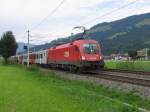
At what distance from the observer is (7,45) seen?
339ft

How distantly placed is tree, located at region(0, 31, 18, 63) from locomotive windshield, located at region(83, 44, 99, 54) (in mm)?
66023

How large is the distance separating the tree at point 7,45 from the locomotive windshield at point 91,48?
66.0 meters

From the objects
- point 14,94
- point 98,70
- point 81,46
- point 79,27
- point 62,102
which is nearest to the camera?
point 62,102

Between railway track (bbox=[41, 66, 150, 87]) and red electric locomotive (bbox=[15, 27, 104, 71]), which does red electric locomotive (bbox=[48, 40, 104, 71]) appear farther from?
railway track (bbox=[41, 66, 150, 87])

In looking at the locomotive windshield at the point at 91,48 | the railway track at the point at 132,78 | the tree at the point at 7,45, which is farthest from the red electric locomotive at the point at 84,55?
the tree at the point at 7,45

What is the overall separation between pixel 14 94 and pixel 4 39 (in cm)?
8721

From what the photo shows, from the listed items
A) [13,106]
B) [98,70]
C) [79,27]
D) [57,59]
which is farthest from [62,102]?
[57,59]

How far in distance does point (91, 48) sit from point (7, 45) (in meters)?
67.0

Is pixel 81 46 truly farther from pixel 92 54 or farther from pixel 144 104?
pixel 144 104

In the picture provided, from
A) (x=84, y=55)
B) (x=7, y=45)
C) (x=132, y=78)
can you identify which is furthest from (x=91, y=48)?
(x=7, y=45)

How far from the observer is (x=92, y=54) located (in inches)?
1502

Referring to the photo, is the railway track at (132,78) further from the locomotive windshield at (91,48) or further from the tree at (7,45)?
the tree at (7,45)

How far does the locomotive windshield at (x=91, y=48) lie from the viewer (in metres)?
38.1

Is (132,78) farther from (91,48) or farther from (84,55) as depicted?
(91,48)
